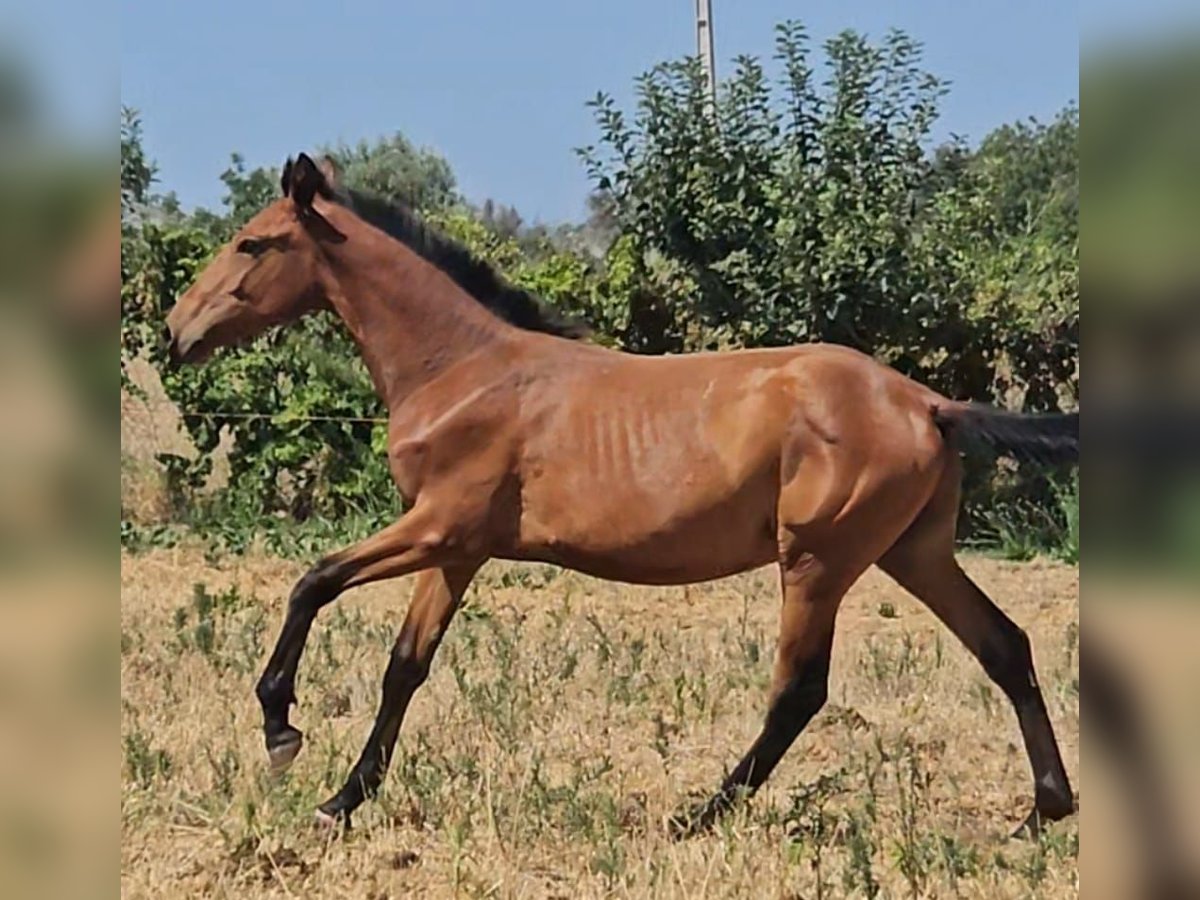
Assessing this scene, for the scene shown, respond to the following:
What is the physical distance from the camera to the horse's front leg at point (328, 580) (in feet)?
15.1

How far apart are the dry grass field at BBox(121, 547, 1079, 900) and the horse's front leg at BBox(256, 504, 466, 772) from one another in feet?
0.68

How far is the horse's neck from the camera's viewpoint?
5.01 metres

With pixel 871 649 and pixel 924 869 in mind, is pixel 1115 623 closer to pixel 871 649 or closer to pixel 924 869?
pixel 924 869

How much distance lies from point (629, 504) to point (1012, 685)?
145 centimetres

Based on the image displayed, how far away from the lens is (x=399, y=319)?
16.5ft

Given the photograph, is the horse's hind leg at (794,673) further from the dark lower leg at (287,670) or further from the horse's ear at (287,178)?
the horse's ear at (287,178)

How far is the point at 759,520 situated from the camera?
15.3ft

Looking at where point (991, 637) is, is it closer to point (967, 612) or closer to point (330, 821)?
point (967, 612)

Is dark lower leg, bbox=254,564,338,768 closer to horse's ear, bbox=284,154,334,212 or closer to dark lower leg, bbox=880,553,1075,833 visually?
horse's ear, bbox=284,154,334,212

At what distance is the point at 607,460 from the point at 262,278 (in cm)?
138

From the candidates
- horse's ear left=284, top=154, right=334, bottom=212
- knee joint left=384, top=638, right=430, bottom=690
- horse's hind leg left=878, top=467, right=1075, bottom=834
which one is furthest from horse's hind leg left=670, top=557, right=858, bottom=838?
horse's ear left=284, top=154, right=334, bottom=212

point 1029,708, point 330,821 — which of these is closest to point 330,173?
point 330,821

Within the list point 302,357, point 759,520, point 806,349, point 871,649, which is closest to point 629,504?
point 759,520

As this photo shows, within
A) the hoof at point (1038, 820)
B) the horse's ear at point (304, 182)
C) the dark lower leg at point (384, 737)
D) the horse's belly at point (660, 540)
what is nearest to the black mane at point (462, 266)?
the horse's ear at point (304, 182)
